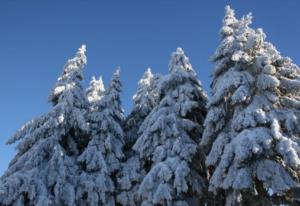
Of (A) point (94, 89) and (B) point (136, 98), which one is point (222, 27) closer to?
(B) point (136, 98)

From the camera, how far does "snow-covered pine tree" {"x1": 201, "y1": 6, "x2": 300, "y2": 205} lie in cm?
1515

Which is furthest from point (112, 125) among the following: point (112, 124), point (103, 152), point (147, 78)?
point (147, 78)

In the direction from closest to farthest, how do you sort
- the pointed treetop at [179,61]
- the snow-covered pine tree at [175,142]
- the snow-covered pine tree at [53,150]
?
the snow-covered pine tree at [175,142], the snow-covered pine tree at [53,150], the pointed treetop at [179,61]

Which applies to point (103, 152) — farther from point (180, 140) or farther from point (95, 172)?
point (180, 140)

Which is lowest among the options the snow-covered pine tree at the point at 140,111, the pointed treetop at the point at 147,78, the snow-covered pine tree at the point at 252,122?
the snow-covered pine tree at the point at 252,122

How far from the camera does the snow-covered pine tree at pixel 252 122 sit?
15.1 meters

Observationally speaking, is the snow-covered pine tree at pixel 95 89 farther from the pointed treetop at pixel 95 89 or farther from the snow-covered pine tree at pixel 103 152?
the snow-covered pine tree at pixel 103 152

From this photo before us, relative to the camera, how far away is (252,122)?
53.2 ft

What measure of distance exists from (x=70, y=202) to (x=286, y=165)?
11.5 meters

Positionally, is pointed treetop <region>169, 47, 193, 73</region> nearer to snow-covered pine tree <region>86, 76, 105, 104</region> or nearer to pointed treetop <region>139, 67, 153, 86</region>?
pointed treetop <region>139, 67, 153, 86</region>

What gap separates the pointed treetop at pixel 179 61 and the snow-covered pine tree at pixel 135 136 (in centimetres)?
257

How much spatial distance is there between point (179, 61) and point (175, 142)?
6092 millimetres

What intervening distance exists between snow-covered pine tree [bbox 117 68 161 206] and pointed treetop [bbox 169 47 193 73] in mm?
2565

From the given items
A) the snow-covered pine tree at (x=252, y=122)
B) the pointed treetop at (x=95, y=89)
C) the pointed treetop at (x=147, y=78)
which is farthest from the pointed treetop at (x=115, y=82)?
the snow-covered pine tree at (x=252, y=122)
